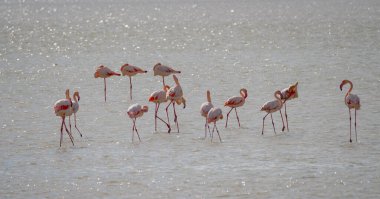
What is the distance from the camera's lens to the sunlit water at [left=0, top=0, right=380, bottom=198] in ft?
24.2

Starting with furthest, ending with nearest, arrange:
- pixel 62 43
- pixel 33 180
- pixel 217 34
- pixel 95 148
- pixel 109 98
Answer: pixel 217 34, pixel 62 43, pixel 109 98, pixel 95 148, pixel 33 180

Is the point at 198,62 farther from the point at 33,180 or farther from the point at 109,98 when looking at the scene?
the point at 33,180

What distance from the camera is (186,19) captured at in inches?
1345

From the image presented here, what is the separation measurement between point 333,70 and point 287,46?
5348 mm

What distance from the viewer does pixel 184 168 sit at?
788cm

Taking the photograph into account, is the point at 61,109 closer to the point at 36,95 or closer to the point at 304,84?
the point at 36,95

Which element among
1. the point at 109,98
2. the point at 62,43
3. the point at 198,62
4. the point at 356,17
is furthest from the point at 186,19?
the point at 109,98

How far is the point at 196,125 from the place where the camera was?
992 centimetres

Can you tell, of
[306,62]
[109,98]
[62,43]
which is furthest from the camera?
[62,43]

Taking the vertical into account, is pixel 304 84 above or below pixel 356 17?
below

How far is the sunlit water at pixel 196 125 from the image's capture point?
291 inches

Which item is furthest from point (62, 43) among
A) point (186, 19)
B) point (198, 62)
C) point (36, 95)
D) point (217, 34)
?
point (186, 19)

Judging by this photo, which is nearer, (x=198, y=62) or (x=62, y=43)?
(x=198, y=62)

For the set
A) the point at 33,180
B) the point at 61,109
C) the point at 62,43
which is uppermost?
the point at 62,43
